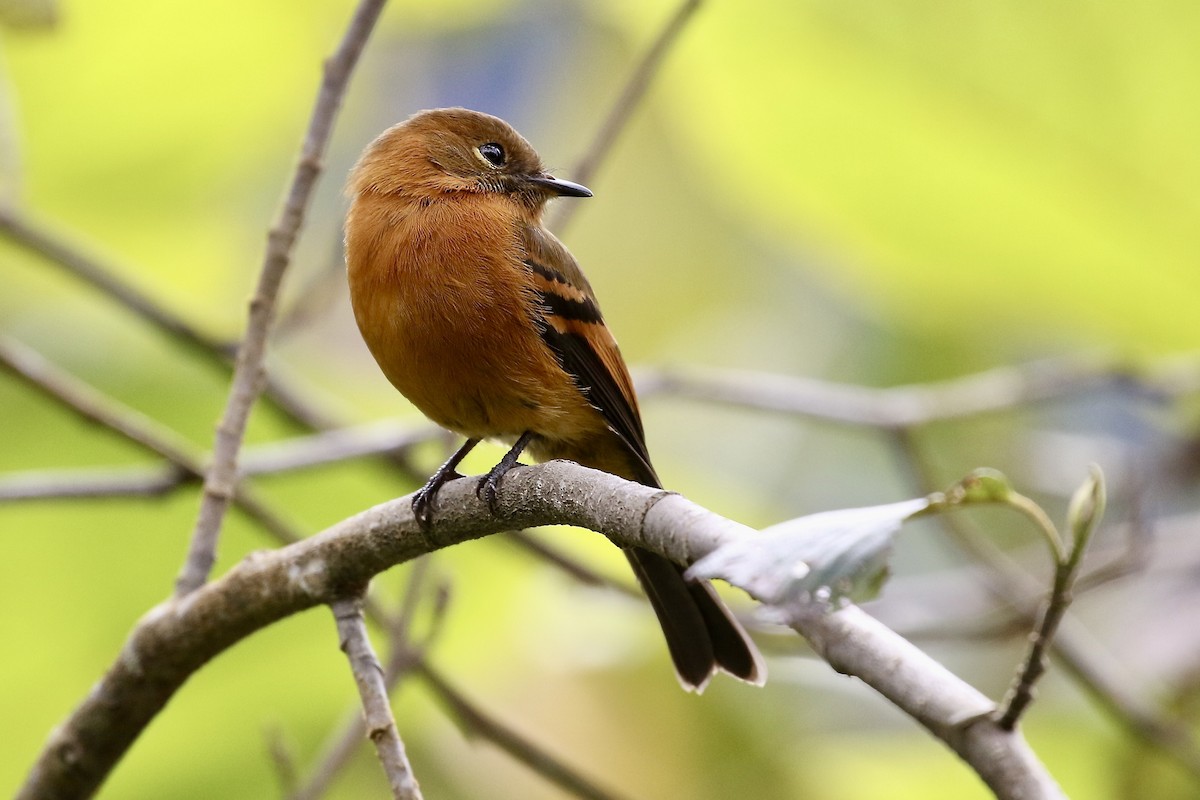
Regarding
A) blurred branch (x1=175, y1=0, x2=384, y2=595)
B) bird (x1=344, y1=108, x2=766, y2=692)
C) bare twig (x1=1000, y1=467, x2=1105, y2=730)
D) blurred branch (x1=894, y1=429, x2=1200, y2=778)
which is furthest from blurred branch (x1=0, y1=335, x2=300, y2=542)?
bare twig (x1=1000, y1=467, x2=1105, y2=730)

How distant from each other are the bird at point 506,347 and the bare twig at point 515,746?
1.08 ft

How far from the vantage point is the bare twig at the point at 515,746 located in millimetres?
3092

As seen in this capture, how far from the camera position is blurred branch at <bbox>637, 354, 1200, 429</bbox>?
4.13 meters

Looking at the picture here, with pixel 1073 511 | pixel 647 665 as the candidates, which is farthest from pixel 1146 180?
pixel 647 665

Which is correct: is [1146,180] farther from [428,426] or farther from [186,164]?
A: [186,164]

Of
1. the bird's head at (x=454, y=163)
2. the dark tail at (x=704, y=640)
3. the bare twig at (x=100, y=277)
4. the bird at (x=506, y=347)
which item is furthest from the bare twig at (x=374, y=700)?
the bare twig at (x=100, y=277)

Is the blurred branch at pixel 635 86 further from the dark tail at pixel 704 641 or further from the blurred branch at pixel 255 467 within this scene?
the dark tail at pixel 704 641

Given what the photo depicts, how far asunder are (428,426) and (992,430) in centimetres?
304

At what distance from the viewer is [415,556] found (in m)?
2.41

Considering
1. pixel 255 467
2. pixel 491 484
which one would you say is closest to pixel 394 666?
pixel 255 467

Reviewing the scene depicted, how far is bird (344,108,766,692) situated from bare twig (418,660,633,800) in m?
0.33

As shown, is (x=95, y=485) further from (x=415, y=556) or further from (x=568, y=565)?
(x=415, y=556)

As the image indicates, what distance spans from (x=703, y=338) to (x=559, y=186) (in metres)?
2.99

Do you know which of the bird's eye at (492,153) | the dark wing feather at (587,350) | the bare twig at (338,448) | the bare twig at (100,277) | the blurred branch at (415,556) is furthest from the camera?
the bird's eye at (492,153)
